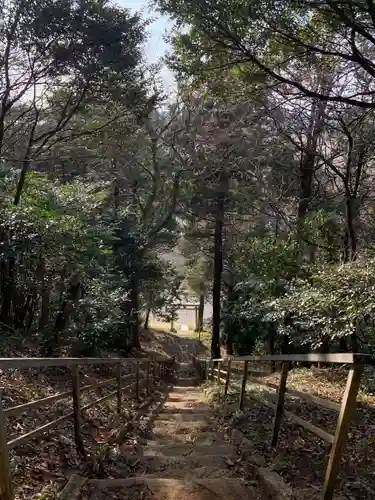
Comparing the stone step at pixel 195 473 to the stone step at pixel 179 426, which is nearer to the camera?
the stone step at pixel 195 473

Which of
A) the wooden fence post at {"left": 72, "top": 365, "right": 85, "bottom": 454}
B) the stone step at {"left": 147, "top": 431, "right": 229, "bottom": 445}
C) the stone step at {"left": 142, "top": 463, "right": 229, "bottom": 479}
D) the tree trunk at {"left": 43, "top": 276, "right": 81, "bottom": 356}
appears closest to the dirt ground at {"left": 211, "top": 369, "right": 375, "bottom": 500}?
the stone step at {"left": 147, "top": 431, "right": 229, "bottom": 445}

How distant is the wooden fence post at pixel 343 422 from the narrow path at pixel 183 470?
724 millimetres

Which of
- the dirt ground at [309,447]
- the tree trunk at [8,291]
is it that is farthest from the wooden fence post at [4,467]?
the tree trunk at [8,291]

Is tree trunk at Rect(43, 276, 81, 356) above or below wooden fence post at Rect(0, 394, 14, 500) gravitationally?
above

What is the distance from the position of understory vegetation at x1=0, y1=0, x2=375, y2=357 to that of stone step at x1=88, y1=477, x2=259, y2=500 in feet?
8.44

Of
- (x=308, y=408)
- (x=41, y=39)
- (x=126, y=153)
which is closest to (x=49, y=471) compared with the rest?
(x=308, y=408)

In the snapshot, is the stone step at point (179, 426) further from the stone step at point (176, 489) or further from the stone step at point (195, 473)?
the stone step at point (176, 489)

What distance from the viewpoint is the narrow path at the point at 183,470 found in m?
3.50

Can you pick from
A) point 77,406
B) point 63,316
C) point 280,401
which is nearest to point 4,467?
point 77,406

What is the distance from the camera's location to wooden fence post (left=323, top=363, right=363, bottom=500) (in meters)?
2.87

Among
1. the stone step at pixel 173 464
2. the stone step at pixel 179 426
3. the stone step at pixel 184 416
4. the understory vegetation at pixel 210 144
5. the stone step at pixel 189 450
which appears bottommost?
the stone step at pixel 184 416

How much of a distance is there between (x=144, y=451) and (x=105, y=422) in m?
0.88

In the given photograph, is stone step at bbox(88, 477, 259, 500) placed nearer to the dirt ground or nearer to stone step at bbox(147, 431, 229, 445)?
the dirt ground

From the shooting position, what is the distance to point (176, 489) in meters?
3.58
